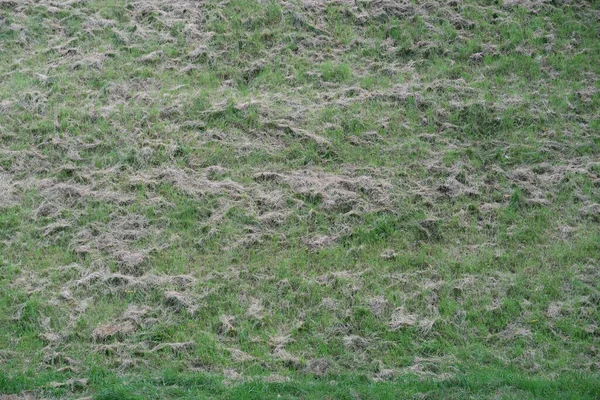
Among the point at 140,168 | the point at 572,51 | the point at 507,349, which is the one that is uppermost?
the point at 572,51

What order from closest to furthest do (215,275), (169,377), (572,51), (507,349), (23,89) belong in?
(169,377) → (507,349) → (215,275) → (23,89) → (572,51)

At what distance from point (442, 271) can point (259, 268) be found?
2.20 m

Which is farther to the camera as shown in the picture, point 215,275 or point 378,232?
point 378,232

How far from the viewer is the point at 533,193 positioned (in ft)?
34.7

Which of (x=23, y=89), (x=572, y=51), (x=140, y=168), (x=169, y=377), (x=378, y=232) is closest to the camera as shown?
(x=169, y=377)

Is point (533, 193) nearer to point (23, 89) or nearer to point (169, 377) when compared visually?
point (169, 377)

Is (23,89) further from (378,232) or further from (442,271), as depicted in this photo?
(442,271)

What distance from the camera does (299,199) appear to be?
410 inches

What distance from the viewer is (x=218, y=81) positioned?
12695 mm

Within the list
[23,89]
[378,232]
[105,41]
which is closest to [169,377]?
[378,232]

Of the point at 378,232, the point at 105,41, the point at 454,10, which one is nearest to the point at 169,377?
the point at 378,232

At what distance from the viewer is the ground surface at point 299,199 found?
818 cm

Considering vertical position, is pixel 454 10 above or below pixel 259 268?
above

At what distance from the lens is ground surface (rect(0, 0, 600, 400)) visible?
818cm
